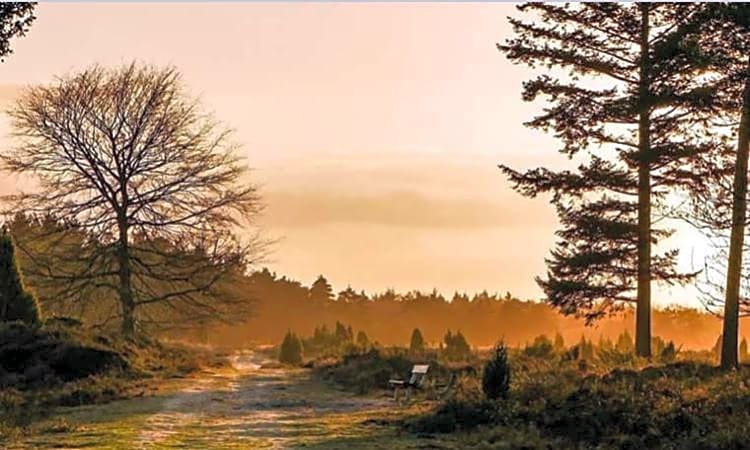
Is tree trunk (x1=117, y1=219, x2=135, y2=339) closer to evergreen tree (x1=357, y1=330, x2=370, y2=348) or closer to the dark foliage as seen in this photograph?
the dark foliage

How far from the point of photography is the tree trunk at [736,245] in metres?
18.7

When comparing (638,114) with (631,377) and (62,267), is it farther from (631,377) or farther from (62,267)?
(62,267)

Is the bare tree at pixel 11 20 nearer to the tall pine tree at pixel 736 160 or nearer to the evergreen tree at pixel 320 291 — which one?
the tall pine tree at pixel 736 160

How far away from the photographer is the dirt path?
13375mm

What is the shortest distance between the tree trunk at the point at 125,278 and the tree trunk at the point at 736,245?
21.8 m

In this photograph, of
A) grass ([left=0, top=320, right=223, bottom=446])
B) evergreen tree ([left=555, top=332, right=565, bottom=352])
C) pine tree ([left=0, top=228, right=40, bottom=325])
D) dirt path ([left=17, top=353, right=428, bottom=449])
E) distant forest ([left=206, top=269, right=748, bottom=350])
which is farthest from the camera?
distant forest ([left=206, top=269, right=748, bottom=350])

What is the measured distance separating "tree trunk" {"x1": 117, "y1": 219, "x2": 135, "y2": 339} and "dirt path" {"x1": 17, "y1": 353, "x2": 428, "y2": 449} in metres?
9.83

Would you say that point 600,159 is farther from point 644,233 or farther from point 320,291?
point 320,291

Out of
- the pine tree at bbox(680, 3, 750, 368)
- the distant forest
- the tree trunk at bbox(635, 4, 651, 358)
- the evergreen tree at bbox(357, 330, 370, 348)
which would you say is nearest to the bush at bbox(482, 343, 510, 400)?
the pine tree at bbox(680, 3, 750, 368)

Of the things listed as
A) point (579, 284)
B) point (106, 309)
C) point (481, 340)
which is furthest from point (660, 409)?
point (481, 340)

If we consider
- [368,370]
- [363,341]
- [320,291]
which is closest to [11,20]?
[368,370]

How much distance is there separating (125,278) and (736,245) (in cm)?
2259

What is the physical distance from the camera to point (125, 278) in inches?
1300

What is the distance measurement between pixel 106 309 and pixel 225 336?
5189 centimetres
